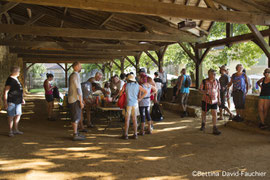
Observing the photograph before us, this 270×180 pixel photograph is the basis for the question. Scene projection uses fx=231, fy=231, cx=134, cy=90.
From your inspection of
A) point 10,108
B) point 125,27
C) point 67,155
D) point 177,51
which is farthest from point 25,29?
point 177,51

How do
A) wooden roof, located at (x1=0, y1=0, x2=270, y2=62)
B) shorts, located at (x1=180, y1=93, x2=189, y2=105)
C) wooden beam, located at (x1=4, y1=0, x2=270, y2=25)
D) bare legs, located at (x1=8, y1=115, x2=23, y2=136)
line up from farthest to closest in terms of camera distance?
shorts, located at (x1=180, y1=93, x2=189, y2=105), bare legs, located at (x1=8, y1=115, x2=23, y2=136), wooden roof, located at (x1=0, y1=0, x2=270, y2=62), wooden beam, located at (x1=4, y1=0, x2=270, y2=25)

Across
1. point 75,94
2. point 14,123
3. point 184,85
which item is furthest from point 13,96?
point 184,85

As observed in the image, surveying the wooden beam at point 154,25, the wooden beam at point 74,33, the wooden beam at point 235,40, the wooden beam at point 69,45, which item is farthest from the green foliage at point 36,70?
the wooden beam at point 235,40

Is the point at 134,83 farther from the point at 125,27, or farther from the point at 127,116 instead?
the point at 125,27

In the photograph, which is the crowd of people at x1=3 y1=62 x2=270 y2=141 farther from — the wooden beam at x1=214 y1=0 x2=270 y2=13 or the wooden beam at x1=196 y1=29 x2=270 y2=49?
the wooden beam at x1=214 y1=0 x2=270 y2=13

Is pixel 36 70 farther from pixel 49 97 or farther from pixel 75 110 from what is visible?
pixel 75 110

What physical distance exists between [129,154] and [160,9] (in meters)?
3.03

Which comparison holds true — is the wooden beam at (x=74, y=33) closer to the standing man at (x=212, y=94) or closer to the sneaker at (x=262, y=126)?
the standing man at (x=212, y=94)

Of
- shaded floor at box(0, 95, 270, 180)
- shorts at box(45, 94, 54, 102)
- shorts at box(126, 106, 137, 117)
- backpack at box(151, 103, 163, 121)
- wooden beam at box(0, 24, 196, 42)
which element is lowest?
shaded floor at box(0, 95, 270, 180)

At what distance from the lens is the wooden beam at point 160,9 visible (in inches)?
172

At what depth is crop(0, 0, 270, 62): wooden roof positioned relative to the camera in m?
4.75

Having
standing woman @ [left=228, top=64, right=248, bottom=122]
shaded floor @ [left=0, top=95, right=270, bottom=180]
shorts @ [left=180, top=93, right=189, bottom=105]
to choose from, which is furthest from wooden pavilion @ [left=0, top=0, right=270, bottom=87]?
shaded floor @ [left=0, top=95, right=270, bottom=180]

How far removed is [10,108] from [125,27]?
21.8 feet

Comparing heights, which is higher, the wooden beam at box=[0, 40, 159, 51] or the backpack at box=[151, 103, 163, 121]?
the wooden beam at box=[0, 40, 159, 51]
